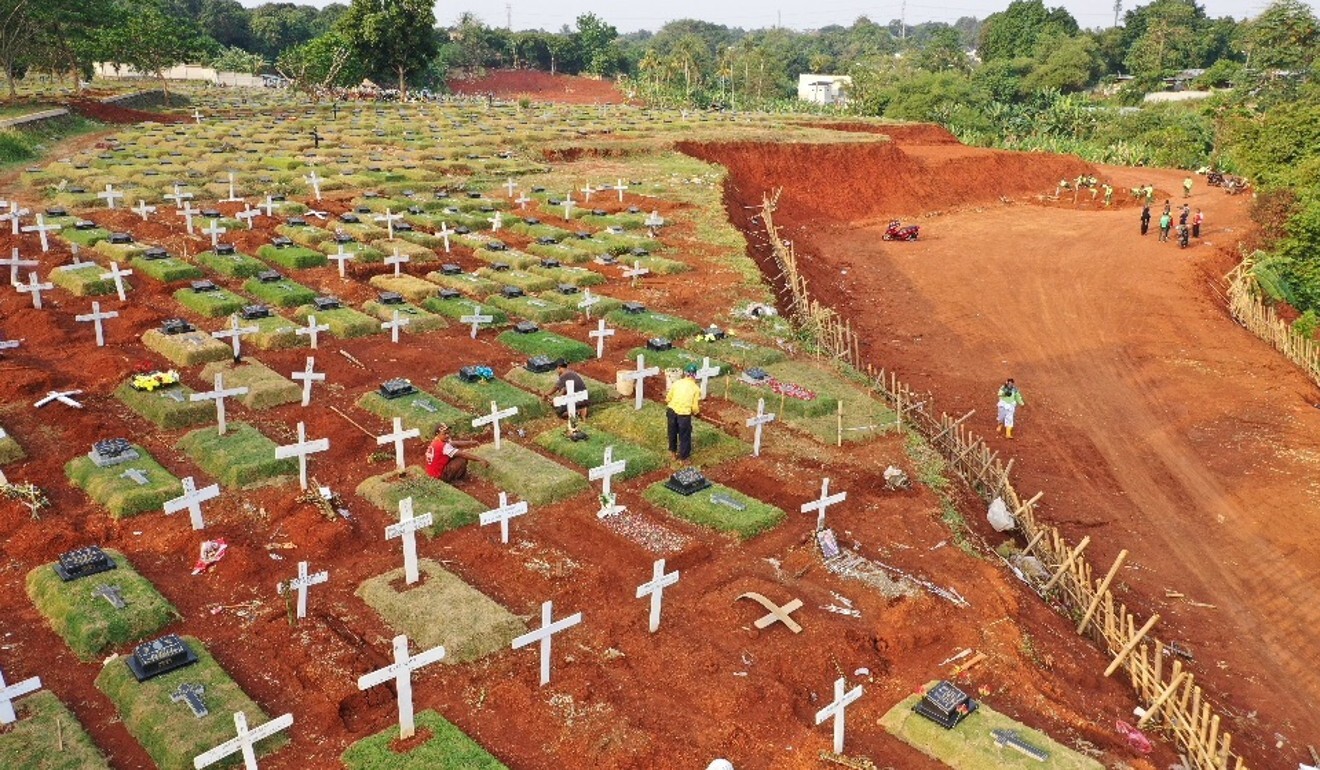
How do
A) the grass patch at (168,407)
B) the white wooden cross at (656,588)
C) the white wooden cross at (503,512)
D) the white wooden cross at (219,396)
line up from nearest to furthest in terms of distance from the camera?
the white wooden cross at (656,588)
the white wooden cross at (503,512)
the white wooden cross at (219,396)
the grass patch at (168,407)

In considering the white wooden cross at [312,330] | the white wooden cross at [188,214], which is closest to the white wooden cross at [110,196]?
the white wooden cross at [188,214]

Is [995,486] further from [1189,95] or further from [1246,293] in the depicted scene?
[1189,95]

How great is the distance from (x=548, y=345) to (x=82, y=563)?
1161cm

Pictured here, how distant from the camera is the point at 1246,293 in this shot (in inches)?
1328

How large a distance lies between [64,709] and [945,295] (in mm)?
30677

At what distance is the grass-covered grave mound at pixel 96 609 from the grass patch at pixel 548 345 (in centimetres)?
1054

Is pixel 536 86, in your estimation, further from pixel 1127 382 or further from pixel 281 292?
pixel 1127 382

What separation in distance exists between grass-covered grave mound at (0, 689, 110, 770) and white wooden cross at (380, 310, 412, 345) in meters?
13.0

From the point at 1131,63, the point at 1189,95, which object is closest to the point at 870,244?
the point at 1189,95

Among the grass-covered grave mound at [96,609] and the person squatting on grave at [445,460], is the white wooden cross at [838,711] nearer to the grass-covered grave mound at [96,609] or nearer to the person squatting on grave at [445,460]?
the person squatting on grave at [445,460]

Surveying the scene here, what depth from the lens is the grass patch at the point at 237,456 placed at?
14.9 metres

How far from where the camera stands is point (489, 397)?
18.6m

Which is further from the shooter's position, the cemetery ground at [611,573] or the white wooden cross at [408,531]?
A: the white wooden cross at [408,531]

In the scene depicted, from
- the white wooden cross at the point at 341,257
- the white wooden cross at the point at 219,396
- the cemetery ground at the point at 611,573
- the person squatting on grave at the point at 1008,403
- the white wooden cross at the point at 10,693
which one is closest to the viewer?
the white wooden cross at the point at 10,693
